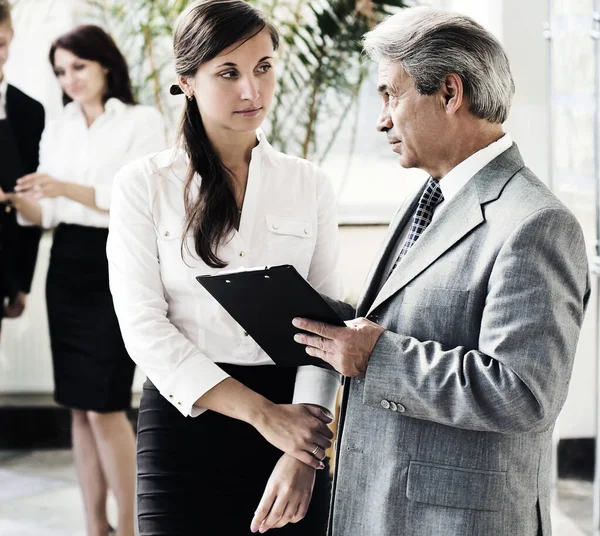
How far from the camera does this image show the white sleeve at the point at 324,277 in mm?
1646

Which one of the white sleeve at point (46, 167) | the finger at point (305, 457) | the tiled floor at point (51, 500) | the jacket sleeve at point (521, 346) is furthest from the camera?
the white sleeve at point (46, 167)

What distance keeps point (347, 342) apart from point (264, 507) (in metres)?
0.42

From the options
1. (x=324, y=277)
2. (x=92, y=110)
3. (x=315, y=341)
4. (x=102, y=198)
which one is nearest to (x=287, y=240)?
(x=324, y=277)

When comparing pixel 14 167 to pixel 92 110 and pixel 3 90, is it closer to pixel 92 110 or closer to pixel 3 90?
pixel 3 90

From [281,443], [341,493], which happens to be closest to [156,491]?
[281,443]

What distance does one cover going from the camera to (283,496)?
5.12 ft

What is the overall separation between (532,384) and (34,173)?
2.72 m

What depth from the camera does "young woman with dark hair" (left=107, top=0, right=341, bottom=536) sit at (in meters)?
1.58

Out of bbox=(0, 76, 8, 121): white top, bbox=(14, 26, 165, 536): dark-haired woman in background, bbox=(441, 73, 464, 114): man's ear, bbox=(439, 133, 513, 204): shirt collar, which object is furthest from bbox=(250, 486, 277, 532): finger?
bbox=(0, 76, 8, 121): white top

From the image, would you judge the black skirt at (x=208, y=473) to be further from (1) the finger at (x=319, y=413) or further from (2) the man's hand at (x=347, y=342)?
(2) the man's hand at (x=347, y=342)

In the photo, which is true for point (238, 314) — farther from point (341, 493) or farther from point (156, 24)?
point (156, 24)

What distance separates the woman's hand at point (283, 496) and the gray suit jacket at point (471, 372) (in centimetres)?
12

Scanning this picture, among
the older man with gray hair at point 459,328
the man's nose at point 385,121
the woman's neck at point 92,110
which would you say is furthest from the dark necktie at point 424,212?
the woman's neck at point 92,110

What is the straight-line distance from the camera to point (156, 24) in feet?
12.3
